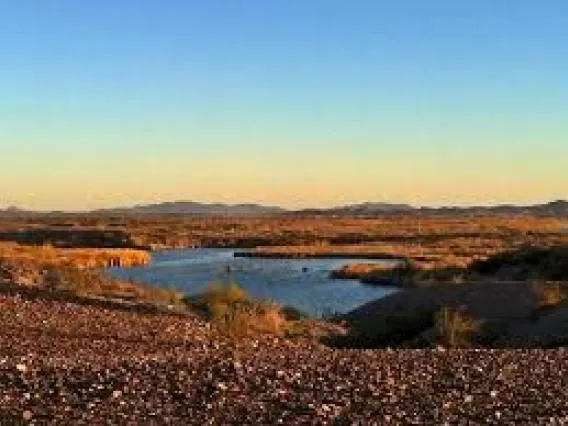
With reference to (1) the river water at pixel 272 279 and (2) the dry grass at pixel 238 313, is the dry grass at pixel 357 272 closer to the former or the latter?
(1) the river water at pixel 272 279

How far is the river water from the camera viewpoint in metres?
58.5

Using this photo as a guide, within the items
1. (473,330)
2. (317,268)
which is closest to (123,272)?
(317,268)

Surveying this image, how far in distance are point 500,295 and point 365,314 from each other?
5168mm

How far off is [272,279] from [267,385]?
5816cm

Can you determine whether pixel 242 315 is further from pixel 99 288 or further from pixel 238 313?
pixel 99 288

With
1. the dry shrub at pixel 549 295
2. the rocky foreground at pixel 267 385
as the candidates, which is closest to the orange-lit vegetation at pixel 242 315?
the rocky foreground at pixel 267 385

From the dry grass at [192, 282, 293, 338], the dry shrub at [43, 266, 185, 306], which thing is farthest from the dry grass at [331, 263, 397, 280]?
the dry grass at [192, 282, 293, 338]

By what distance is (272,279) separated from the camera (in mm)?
74125

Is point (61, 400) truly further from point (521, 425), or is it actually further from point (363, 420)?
point (521, 425)

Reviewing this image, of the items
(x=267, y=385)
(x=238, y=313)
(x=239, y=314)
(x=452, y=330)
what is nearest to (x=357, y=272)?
(x=238, y=313)

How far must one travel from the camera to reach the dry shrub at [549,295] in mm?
37281

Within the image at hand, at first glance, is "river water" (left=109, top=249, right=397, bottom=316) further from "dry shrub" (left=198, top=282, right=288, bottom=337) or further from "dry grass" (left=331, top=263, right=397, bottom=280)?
"dry shrub" (left=198, top=282, right=288, bottom=337)

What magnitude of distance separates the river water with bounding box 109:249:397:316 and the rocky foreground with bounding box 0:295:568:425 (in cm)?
2786

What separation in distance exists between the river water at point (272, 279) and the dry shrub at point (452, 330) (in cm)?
1642
